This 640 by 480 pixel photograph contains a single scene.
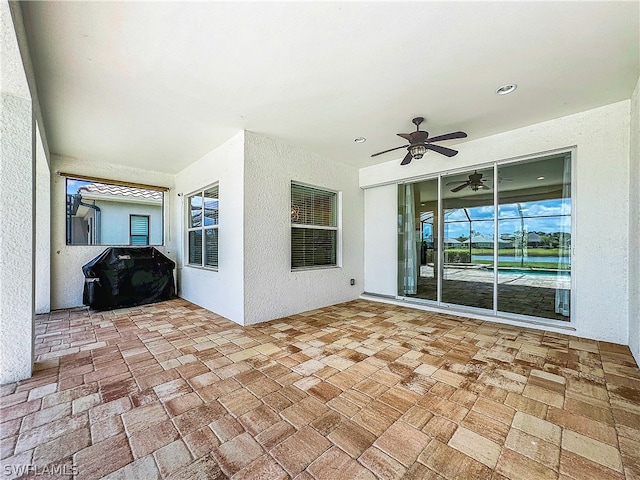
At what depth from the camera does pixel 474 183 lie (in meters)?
4.20

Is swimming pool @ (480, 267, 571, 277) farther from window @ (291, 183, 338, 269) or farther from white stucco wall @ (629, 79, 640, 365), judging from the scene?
window @ (291, 183, 338, 269)

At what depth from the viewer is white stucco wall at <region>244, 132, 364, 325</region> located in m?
3.76

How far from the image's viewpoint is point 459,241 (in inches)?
173

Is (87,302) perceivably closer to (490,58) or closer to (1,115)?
(1,115)

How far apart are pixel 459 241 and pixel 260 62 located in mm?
3836

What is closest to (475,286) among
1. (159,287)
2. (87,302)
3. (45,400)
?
(45,400)

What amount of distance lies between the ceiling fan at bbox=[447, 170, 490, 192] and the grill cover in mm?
5495

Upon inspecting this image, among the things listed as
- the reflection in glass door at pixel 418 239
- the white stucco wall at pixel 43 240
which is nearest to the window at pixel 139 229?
the white stucco wall at pixel 43 240

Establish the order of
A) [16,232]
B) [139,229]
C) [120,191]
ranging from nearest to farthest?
[16,232]
[120,191]
[139,229]

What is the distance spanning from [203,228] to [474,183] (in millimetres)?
4622

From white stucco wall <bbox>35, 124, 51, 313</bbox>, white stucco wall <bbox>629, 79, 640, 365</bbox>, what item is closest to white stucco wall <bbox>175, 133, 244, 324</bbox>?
white stucco wall <bbox>35, 124, 51, 313</bbox>

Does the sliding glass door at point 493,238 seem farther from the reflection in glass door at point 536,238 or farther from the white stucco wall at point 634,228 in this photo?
the white stucco wall at point 634,228

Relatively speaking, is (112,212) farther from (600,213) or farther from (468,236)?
(600,213)

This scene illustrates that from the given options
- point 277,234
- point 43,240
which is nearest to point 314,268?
point 277,234
